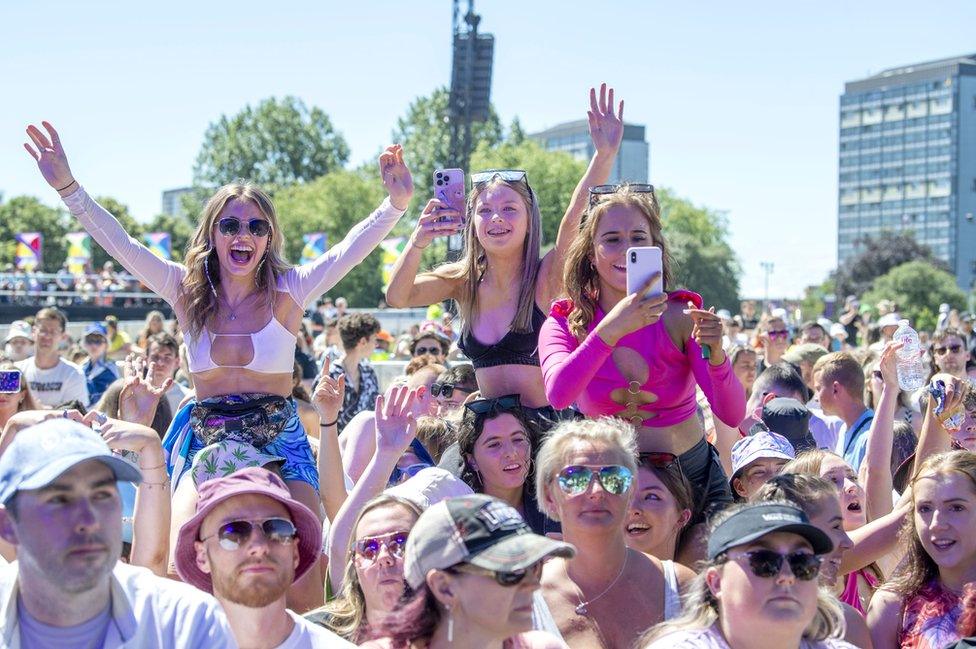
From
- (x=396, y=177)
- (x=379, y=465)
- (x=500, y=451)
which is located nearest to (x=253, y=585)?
(x=379, y=465)

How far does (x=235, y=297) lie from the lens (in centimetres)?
494

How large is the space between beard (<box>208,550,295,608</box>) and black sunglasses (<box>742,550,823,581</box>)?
1.23 meters

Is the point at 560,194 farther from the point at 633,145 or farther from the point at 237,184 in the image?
the point at 633,145

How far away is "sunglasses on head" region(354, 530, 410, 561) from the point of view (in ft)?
11.9

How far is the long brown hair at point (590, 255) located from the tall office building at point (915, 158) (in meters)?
128

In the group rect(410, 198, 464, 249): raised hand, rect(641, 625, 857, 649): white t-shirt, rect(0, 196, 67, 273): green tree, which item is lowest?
rect(641, 625, 857, 649): white t-shirt

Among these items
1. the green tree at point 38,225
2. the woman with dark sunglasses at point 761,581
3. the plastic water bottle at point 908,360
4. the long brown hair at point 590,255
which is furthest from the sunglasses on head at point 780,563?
the green tree at point 38,225

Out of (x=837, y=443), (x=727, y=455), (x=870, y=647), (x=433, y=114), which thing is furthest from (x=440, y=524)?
(x=433, y=114)

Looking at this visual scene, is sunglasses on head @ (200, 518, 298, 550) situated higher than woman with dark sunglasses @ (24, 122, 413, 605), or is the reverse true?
woman with dark sunglasses @ (24, 122, 413, 605)

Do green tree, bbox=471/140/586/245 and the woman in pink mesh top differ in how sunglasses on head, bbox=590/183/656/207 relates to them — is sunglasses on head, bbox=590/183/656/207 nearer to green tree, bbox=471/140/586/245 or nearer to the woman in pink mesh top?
the woman in pink mesh top

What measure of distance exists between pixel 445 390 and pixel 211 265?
6.19ft

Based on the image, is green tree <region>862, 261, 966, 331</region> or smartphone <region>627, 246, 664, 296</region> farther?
green tree <region>862, 261, 966, 331</region>

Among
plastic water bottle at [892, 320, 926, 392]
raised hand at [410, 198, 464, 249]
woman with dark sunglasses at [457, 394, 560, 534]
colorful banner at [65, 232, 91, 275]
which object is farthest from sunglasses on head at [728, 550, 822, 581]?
colorful banner at [65, 232, 91, 275]

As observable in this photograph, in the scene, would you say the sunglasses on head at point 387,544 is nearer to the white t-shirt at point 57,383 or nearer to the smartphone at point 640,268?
the smartphone at point 640,268
